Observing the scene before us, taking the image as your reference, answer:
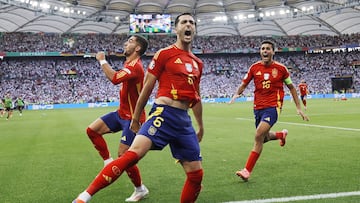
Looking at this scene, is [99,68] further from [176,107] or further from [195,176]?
[195,176]

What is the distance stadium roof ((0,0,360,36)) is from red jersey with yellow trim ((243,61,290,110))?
48856 millimetres

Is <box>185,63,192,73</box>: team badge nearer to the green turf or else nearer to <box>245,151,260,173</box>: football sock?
the green turf

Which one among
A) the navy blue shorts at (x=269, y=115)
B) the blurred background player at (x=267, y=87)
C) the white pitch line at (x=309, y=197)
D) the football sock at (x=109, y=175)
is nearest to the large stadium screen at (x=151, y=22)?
the blurred background player at (x=267, y=87)

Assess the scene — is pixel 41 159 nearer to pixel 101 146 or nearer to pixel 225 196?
pixel 101 146

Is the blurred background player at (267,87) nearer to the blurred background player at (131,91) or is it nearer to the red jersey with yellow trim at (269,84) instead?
the red jersey with yellow trim at (269,84)

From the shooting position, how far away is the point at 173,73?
434 centimetres

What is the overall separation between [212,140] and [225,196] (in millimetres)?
7201

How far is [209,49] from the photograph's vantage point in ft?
225

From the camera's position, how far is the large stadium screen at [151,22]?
58.3 m

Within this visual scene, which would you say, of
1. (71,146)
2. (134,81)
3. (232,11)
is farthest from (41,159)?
(232,11)

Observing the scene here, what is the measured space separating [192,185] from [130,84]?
1893mm

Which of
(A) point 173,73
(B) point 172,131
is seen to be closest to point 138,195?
(B) point 172,131

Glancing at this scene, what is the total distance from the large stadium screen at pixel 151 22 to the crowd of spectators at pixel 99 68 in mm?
6325

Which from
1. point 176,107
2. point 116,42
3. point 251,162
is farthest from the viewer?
point 116,42
